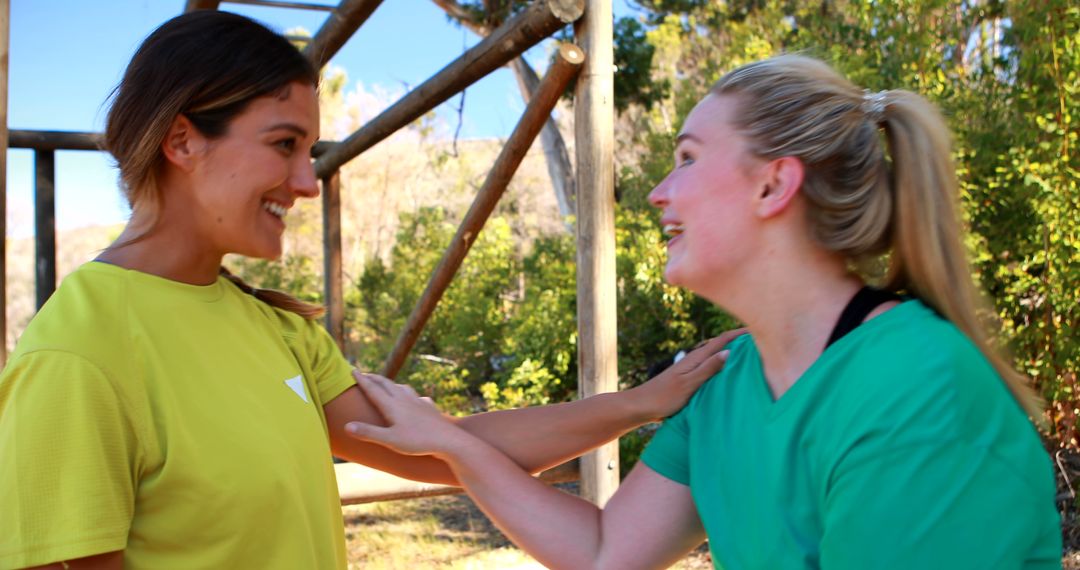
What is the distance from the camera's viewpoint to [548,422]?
1989 mm

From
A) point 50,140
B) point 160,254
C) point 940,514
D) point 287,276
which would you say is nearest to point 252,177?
point 160,254

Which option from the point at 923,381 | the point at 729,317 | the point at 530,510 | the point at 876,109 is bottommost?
the point at 530,510

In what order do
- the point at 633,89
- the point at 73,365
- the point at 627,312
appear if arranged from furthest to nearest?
the point at 633,89 < the point at 627,312 < the point at 73,365

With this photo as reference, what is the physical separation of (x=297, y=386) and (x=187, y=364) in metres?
0.25

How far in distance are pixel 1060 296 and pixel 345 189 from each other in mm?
22252

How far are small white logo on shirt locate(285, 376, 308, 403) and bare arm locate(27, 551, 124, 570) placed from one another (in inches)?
16.1

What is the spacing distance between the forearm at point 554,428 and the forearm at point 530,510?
0.54 feet

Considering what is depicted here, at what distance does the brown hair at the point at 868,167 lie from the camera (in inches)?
56.6

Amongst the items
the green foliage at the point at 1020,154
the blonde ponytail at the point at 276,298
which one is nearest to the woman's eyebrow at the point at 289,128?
the blonde ponytail at the point at 276,298

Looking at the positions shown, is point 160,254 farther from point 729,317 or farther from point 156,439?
point 729,317

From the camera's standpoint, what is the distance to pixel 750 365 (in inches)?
62.9

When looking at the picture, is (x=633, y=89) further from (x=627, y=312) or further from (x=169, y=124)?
(x=169, y=124)

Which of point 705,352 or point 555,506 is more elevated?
point 705,352

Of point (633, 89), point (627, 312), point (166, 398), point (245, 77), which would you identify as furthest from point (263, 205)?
point (633, 89)
